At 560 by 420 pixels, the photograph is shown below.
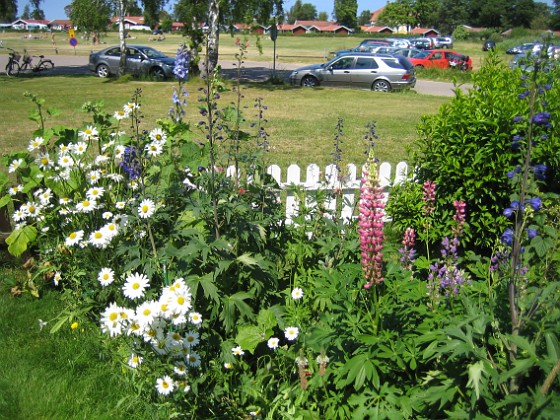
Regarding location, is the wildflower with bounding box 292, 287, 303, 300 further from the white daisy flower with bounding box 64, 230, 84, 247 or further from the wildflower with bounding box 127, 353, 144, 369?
the white daisy flower with bounding box 64, 230, 84, 247

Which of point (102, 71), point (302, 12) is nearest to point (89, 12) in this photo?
point (102, 71)

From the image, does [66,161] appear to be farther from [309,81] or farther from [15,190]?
[309,81]

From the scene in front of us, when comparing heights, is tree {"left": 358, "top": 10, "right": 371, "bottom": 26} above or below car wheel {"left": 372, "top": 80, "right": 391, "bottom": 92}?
above

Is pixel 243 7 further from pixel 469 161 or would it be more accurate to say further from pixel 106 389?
pixel 106 389

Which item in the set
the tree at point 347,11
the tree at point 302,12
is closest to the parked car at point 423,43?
the tree at point 347,11

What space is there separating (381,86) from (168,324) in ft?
65.6

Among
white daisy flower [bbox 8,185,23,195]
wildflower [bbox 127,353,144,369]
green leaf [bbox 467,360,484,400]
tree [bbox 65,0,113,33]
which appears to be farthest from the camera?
tree [bbox 65,0,113,33]

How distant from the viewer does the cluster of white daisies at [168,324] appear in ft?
7.51

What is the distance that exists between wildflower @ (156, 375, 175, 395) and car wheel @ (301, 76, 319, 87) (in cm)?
2081

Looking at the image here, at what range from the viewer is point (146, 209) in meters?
2.94

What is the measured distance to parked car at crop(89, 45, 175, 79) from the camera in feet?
78.2

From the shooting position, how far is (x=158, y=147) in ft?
11.4

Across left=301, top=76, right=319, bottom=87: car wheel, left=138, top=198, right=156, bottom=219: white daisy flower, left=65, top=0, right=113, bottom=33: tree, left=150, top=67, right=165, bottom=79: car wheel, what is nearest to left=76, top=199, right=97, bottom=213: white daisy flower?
left=138, top=198, right=156, bottom=219: white daisy flower

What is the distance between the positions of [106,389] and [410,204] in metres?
2.92
